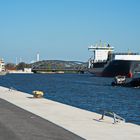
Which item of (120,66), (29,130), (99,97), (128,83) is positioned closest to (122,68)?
(120,66)

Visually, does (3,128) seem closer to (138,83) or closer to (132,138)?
(132,138)

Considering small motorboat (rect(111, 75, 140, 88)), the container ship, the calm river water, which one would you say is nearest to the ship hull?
the container ship

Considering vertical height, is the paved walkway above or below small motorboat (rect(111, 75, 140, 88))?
above

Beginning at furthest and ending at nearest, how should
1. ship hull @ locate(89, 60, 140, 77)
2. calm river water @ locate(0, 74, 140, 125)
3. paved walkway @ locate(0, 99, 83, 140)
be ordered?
ship hull @ locate(89, 60, 140, 77) → calm river water @ locate(0, 74, 140, 125) → paved walkway @ locate(0, 99, 83, 140)

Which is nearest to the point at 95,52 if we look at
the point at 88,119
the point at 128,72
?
the point at 128,72

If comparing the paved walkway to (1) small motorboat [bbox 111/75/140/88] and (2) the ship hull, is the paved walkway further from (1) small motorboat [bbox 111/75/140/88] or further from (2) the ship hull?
(2) the ship hull

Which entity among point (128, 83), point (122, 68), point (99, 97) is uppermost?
point (122, 68)

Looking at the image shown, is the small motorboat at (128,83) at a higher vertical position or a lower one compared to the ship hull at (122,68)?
lower

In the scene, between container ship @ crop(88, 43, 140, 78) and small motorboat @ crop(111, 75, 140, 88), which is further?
container ship @ crop(88, 43, 140, 78)

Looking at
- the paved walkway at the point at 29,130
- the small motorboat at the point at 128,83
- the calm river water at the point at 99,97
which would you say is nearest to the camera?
the paved walkway at the point at 29,130

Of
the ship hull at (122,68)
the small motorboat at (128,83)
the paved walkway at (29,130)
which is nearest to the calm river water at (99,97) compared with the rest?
the small motorboat at (128,83)

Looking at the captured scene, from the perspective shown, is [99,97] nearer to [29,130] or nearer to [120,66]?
[29,130]

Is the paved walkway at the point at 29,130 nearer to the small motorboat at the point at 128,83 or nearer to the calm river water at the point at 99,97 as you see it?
the calm river water at the point at 99,97

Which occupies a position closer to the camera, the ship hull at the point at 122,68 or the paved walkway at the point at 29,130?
the paved walkway at the point at 29,130
